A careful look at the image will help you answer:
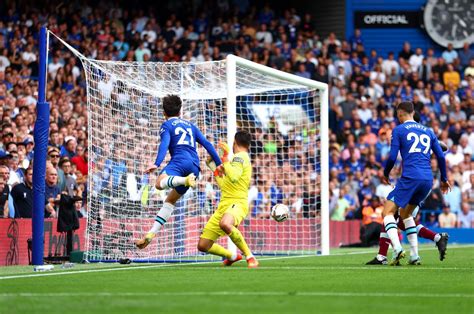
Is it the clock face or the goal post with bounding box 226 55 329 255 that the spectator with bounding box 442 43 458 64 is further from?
the goal post with bounding box 226 55 329 255

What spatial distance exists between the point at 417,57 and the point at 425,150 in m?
18.9

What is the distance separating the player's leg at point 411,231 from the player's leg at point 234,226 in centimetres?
203

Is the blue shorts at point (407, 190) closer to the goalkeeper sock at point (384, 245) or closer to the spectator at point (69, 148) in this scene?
the goalkeeper sock at point (384, 245)

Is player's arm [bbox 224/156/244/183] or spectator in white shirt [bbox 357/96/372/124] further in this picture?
spectator in white shirt [bbox 357/96/372/124]

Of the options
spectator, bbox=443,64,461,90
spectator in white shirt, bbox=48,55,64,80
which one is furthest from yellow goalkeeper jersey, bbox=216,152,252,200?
spectator, bbox=443,64,461,90

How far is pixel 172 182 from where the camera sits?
13359mm

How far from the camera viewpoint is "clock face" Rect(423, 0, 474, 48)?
33.9 metres

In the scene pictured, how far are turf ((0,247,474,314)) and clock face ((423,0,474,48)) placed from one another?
21.7 metres

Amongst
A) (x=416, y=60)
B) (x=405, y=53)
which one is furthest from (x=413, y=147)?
(x=405, y=53)

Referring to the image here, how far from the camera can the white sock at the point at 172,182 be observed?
13305 mm

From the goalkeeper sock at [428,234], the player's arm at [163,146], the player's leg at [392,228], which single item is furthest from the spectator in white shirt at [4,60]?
the player's leg at [392,228]

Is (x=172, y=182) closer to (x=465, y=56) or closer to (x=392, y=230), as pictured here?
(x=392, y=230)

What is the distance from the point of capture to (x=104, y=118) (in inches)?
630

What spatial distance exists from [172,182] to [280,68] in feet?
52.3
